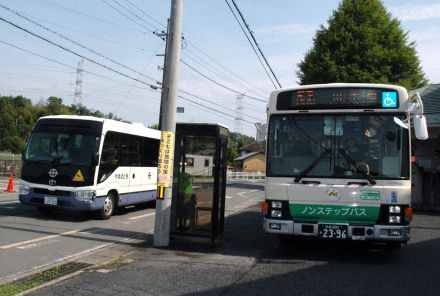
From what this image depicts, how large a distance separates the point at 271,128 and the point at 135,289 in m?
3.97

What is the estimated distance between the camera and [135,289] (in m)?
6.44

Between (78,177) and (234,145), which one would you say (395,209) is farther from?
(234,145)

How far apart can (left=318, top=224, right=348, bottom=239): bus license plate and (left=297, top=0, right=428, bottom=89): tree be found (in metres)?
24.6

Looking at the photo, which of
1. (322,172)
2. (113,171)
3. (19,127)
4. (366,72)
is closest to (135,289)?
(322,172)

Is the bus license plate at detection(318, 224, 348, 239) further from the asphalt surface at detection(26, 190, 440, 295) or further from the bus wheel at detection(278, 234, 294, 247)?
the bus wheel at detection(278, 234, 294, 247)

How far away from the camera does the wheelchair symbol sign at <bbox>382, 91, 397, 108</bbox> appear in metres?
8.51

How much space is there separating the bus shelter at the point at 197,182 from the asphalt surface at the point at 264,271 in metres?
0.51

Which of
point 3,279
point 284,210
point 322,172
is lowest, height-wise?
point 3,279

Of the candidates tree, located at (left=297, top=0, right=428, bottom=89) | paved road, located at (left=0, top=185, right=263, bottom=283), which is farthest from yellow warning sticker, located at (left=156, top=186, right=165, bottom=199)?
tree, located at (left=297, top=0, right=428, bottom=89)

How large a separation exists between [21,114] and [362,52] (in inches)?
3132

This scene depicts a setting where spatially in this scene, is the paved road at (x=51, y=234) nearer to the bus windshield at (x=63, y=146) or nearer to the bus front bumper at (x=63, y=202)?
the bus front bumper at (x=63, y=202)

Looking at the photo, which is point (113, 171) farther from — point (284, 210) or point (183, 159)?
point (284, 210)

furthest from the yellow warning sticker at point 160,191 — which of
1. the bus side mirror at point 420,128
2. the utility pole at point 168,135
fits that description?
the bus side mirror at point 420,128

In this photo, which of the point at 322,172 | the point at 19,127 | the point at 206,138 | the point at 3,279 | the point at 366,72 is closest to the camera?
the point at 3,279
